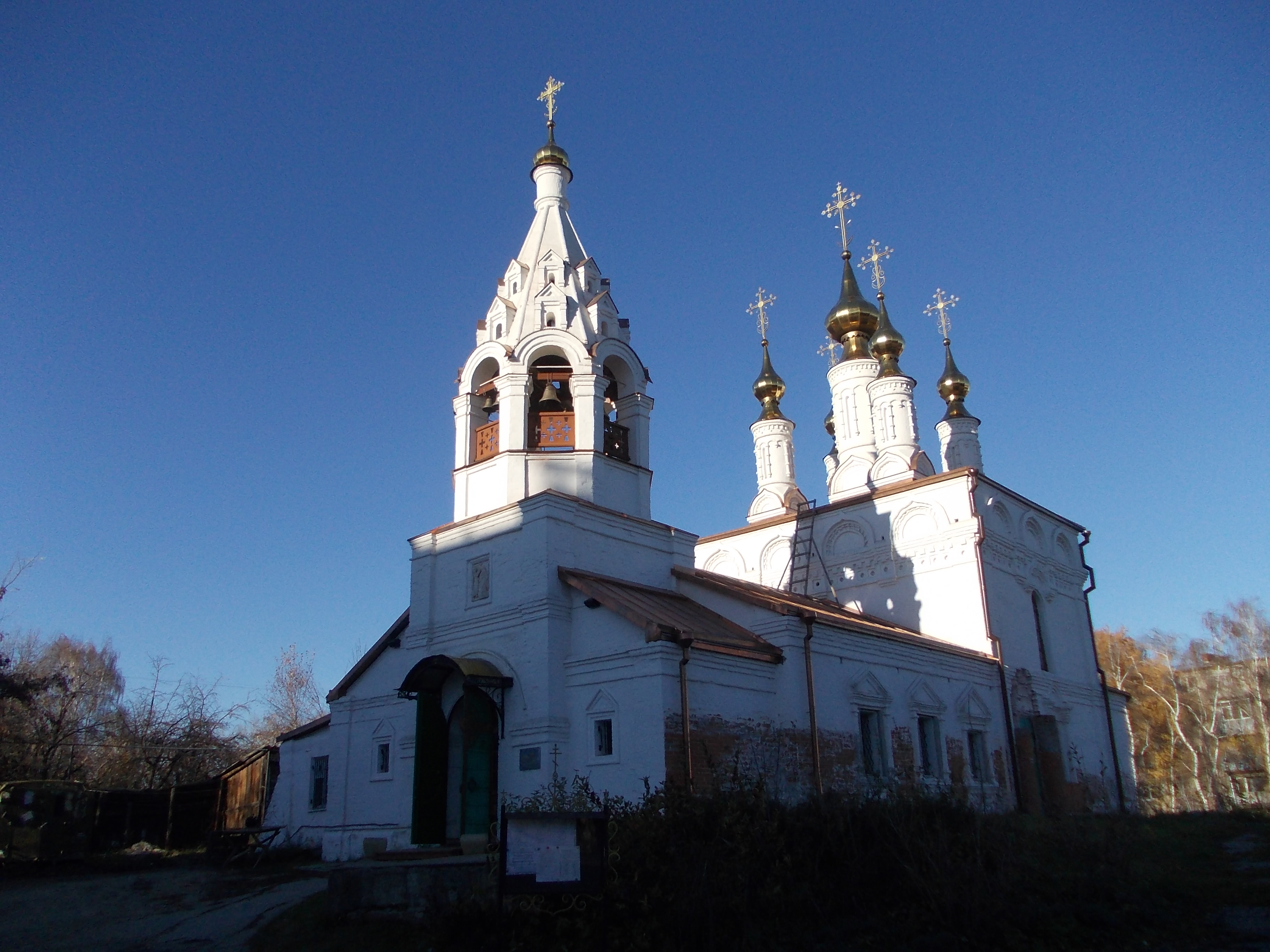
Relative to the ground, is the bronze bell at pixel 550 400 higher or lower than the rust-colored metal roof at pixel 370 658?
higher

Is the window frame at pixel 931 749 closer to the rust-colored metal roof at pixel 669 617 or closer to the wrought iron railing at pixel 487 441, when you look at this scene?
the rust-colored metal roof at pixel 669 617

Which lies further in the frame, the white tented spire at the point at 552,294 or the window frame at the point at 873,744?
the white tented spire at the point at 552,294

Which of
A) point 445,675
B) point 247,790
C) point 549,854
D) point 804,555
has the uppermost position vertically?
point 804,555

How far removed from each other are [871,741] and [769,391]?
14.1 m

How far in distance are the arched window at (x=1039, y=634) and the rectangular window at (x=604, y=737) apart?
11.4 m

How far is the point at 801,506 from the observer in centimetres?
2206

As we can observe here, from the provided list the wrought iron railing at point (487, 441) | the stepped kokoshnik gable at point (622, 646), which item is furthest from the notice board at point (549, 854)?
the wrought iron railing at point (487, 441)

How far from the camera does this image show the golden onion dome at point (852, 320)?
24.9m

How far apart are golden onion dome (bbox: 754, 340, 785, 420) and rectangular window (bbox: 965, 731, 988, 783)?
1179 cm

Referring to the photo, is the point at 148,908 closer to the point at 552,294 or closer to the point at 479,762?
the point at 479,762

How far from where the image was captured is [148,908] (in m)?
10.7

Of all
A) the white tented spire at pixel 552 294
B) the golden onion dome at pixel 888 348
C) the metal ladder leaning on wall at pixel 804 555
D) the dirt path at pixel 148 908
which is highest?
the golden onion dome at pixel 888 348

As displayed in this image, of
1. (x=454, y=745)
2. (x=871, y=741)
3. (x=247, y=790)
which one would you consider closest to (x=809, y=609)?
(x=871, y=741)

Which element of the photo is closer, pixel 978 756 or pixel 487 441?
pixel 487 441
